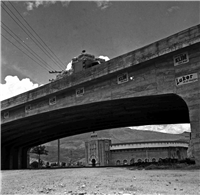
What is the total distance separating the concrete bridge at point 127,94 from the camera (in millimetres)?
15570

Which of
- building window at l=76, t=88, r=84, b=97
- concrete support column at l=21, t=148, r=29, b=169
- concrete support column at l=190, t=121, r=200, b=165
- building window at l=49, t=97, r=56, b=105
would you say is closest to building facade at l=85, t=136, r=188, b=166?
concrete support column at l=21, t=148, r=29, b=169

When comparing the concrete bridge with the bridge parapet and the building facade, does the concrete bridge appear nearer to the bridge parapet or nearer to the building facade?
the bridge parapet

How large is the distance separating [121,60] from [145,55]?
2.18 m

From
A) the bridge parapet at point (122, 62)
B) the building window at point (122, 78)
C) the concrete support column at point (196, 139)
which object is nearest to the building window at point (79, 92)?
the bridge parapet at point (122, 62)

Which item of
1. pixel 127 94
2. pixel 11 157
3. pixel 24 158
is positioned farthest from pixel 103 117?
pixel 24 158

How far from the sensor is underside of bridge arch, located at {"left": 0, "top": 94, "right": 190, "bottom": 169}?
2169 cm

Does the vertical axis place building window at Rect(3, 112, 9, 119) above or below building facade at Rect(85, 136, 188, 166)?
Answer: above

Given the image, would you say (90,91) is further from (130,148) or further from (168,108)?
(130,148)

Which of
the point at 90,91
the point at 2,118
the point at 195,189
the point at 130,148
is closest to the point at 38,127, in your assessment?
the point at 2,118

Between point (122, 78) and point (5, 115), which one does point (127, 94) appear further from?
point (5, 115)

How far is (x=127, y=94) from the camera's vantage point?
62.3 ft

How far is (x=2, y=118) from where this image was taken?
31.5m

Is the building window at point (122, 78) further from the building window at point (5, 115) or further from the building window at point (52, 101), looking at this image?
the building window at point (5, 115)

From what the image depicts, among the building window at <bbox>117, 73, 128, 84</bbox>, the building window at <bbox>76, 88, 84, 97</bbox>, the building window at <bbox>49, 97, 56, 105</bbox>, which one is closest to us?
the building window at <bbox>117, 73, 128, 84</bbox>
